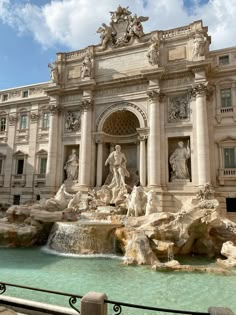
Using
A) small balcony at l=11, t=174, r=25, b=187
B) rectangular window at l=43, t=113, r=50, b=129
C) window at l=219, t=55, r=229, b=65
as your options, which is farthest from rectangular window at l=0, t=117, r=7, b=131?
window at l=219, t=55, r=229, b=65

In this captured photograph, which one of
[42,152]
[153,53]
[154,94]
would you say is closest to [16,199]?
[42,152]

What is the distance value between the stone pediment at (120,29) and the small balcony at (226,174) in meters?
12.0

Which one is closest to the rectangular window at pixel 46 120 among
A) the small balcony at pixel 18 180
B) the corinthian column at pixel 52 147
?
the corinthian column at pixel 52 147

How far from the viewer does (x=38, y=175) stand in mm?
21156

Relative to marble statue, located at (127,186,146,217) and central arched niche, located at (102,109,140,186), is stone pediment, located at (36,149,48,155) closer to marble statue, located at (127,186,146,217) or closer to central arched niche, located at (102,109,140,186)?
central arched niche, located at (102,109,140,186)

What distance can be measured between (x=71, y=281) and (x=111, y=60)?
17191 mm

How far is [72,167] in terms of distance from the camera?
63.4 feet

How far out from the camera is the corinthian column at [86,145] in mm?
18188

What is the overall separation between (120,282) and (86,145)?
1309cm

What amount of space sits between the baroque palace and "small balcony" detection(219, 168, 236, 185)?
59 mm

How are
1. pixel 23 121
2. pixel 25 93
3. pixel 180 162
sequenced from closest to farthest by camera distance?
pixel 180 162 < pixel 23 121 < pixel 25 93

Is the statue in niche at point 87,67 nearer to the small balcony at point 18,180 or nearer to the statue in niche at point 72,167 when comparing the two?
the statue in niche at point 72,167

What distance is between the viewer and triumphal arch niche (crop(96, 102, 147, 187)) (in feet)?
58.9

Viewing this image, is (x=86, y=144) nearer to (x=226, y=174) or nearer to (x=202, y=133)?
(x=202, y=133)
